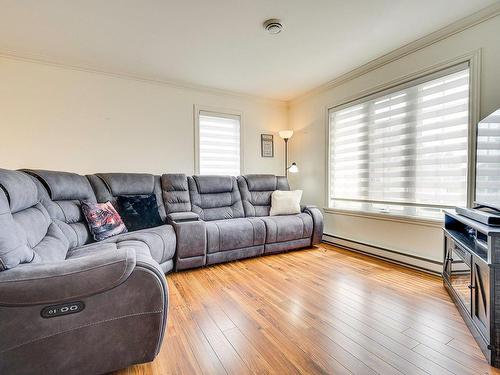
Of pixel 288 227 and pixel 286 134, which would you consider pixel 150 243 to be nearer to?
pixel 288 227

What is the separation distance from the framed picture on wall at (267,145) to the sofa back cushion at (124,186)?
201 cm

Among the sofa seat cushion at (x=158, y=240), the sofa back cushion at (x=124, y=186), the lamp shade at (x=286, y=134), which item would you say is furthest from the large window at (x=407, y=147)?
the sofa back cushion at (x=124, y=186)

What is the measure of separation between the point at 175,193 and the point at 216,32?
1.92m

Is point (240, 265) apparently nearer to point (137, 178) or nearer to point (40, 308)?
point (137, 178)

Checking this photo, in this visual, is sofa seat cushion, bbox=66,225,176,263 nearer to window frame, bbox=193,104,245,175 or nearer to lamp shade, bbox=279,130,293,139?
window frame, bbox=193,104,245,175

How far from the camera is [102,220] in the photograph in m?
2.38

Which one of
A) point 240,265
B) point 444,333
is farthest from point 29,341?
point 444,333

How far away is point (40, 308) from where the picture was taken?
3.31ft

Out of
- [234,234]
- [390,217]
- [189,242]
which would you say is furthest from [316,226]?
[189,242]

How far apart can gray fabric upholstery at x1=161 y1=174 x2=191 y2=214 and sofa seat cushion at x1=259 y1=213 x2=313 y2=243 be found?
1.04m

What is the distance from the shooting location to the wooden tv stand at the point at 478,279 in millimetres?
1303

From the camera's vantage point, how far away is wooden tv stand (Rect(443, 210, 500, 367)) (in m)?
1.30

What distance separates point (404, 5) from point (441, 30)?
0.65 m

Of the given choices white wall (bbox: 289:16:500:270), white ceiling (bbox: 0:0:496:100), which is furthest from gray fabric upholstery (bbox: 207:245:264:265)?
white ceiling (bbox: 0:0:496:100)
